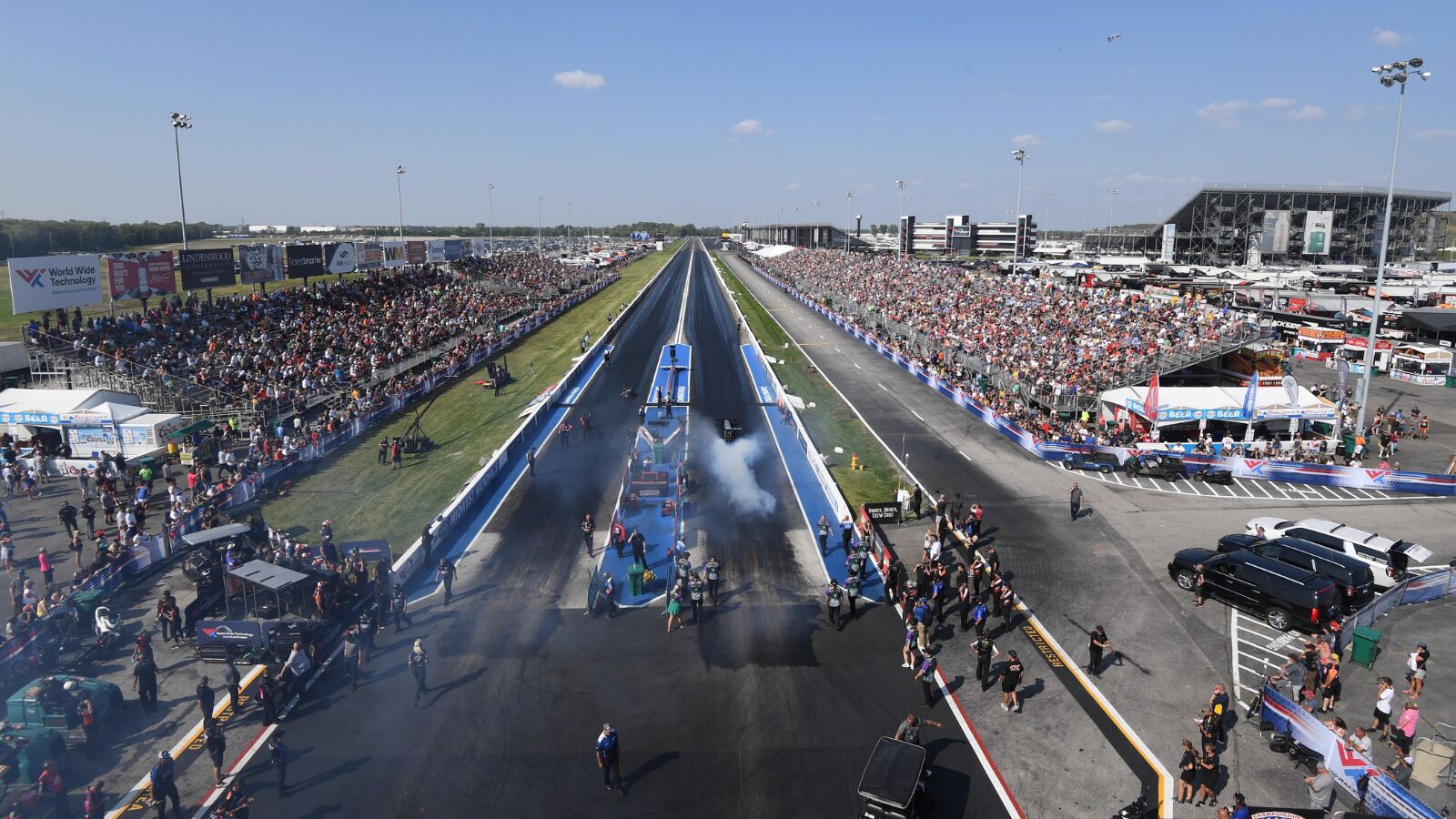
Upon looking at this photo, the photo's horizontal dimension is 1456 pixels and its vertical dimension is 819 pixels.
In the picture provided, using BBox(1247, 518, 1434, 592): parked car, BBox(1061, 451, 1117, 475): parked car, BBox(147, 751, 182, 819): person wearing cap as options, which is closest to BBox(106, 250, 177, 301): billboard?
BBox(147, 751, 182, 819): person wearing cap

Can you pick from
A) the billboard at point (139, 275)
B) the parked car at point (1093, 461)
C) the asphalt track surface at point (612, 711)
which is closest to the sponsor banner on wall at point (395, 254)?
the billboard at point (139, 275)

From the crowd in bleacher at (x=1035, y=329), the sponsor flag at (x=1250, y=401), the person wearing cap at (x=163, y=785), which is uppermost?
the crowd in bleacher at (x=1035, y=329)

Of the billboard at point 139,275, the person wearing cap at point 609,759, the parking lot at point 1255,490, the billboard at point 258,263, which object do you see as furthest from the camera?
the billboard at point 258,263

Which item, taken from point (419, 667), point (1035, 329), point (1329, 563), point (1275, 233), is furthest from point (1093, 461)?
point (1275, 233)

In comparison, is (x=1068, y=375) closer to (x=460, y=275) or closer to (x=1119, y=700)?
(x=1119, y=700)

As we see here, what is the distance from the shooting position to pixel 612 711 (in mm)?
17375

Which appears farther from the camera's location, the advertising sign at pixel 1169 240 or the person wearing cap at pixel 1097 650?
the advertising sign at pixel 1169 240

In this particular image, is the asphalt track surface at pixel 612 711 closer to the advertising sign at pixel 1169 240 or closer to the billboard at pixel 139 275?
the billboard at pixel 139 275

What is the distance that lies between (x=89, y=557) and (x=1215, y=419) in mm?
44281

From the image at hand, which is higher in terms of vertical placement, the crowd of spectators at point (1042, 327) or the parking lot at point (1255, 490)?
the crowd of spectators at point (1042, 327)

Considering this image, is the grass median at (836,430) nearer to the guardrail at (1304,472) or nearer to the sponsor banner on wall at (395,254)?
the guardrail at (1304,472)

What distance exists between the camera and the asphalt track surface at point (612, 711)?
579 inches

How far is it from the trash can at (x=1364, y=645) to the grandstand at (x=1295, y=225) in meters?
110

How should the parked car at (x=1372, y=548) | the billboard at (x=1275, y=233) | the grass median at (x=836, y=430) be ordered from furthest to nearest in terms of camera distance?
the billboard at (x=1275, y=233) → the grass median at (x=836, y=430) → the parked car at (x=1372, y=548)
